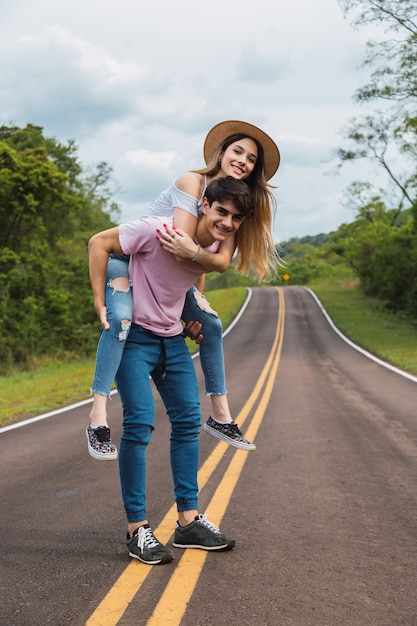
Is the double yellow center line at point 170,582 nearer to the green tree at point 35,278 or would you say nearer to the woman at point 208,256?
the woman at point 208,256

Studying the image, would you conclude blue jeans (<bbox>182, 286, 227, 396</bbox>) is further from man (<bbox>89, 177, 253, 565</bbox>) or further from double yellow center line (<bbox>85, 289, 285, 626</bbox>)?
double yellow center line (<bbox>85, 289, 285, 626</bbox>)

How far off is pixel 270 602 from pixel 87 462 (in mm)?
4311

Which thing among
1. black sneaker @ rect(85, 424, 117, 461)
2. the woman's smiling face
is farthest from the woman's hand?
black sneaker @ rect(85, 424, 117, 461)

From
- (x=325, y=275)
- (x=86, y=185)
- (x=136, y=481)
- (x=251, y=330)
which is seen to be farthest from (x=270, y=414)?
(x=325, y=275)

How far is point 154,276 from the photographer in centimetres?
399

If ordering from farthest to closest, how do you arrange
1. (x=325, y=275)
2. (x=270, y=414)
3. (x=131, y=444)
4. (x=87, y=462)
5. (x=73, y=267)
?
(x=325, y=275)
(x=73, y=267)
(x=270, y=414)
(x=87, y=462)
(x=131, y=444)

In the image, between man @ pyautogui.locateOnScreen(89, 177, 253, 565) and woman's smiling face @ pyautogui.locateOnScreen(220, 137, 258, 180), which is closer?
man @ pyautogui.locateOnScreen(89, 177, 253, 565)

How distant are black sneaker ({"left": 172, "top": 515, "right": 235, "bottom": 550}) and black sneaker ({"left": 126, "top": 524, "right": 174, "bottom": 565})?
29 cm

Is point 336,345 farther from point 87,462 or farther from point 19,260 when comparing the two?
point 87,462

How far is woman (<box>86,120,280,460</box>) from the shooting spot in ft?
12.6

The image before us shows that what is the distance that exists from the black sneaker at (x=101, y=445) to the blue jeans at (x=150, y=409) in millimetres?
167

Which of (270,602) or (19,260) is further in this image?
(19,260)

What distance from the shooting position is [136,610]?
10.4 ft

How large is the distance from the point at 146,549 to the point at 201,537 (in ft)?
1.34
